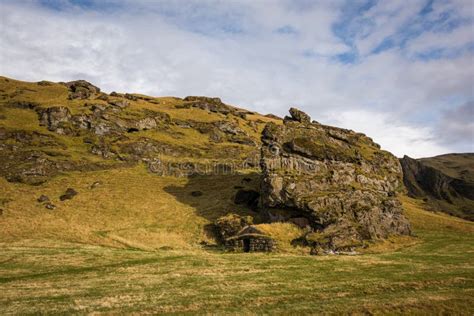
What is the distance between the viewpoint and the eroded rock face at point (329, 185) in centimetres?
4320

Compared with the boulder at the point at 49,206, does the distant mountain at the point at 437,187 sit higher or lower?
higher

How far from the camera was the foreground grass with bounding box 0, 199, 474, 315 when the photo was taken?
19.2 meters

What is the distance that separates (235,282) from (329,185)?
94.2ft

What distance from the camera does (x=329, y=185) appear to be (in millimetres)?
50406

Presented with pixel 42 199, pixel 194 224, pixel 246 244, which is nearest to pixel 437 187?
pixel 194 224

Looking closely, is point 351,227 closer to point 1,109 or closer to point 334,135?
point 334,135

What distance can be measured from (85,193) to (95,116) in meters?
41.7

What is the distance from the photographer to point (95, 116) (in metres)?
101

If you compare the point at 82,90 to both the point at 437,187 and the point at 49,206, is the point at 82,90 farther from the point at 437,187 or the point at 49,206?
the point at 437,187

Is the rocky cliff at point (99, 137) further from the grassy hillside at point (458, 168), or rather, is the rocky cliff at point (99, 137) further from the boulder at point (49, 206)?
the grassy hillside at point (458, 168)

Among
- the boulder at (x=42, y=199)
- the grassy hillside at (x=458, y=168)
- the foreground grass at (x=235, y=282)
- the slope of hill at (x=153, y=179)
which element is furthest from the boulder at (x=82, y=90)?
the grassy hillside at (x=458, y=168)

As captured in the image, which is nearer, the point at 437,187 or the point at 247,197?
the point at 247,197

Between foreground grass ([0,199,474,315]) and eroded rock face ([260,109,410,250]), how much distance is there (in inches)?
253

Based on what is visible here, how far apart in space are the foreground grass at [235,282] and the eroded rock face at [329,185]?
643cm
